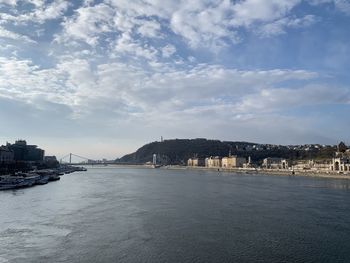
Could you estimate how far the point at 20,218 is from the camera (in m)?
15.4

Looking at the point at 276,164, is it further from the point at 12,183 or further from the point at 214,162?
the point at 12,183

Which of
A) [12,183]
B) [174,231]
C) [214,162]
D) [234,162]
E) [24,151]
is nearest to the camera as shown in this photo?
[174,231]

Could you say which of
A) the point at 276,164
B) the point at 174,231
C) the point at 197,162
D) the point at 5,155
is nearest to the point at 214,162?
the point at 197,162

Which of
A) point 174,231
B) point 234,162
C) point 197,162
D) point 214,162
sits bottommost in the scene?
point 174,231

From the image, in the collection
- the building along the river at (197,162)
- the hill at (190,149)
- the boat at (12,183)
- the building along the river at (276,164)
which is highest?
the hill at (190,149)

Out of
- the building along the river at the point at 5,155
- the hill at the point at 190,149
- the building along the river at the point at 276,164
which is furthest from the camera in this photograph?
the hill at the point at 190,149

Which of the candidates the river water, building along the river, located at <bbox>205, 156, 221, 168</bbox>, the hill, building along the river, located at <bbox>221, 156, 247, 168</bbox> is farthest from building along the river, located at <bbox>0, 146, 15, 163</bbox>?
the hill

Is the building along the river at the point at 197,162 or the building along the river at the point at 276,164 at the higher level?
the building along the river at the point at 197,162

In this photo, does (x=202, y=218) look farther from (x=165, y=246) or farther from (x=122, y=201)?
(x=122, y=201)

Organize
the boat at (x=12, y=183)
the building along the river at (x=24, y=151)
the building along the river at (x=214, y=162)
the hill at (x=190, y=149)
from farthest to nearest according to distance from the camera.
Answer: the hill at (x=190, y=149), the building along the river at (x=214, y=162), the building along the river at (x=24, y=151), the boat at (x=12, y=183)

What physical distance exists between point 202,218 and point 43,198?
10.8 metres

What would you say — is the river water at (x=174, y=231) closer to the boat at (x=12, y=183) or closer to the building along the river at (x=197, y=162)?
the boat at (x=12, y=183)

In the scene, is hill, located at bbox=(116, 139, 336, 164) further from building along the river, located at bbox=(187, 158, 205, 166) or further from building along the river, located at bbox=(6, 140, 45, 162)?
building along the river, located at bbox=(6, 140, 45, 162)

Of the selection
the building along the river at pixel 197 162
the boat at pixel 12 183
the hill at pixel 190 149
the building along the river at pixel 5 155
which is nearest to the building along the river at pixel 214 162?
the building along the river at pixel 197 162
